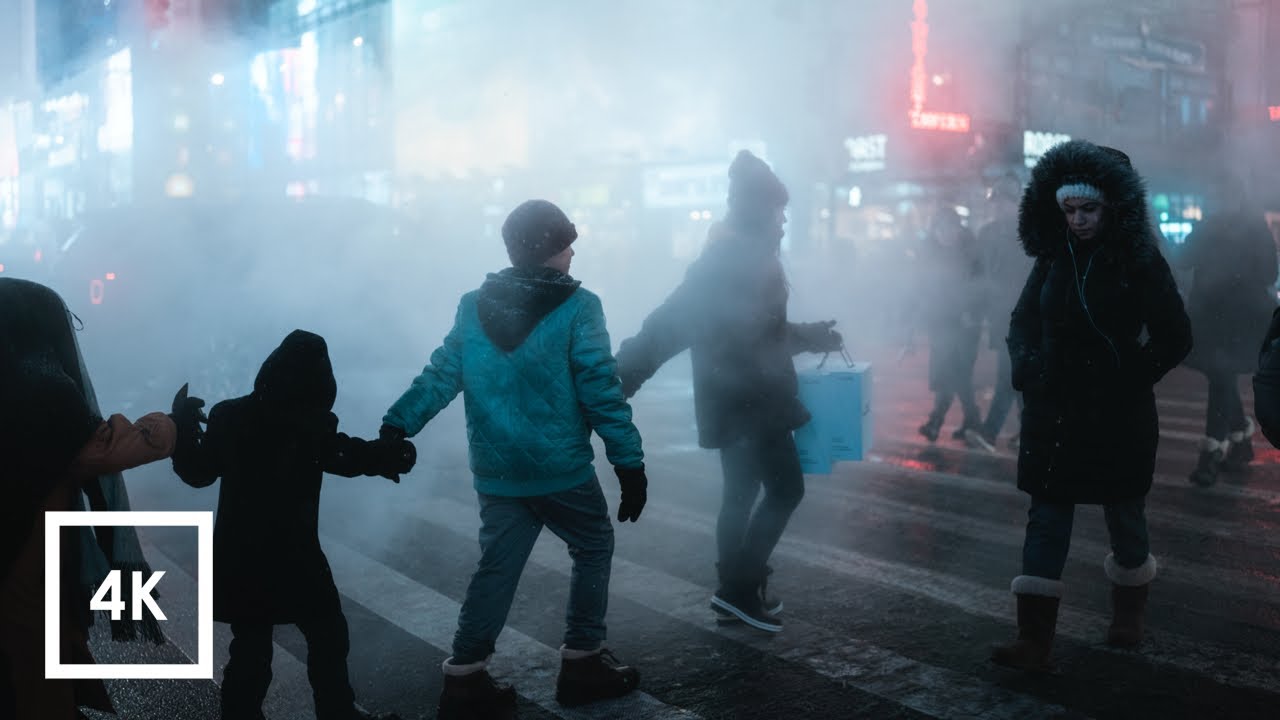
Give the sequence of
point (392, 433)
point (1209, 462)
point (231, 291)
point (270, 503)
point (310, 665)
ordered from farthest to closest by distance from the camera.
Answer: point (231, 291), point (1209, 462), point (392, 433), point (310, 665), point (270, 503)

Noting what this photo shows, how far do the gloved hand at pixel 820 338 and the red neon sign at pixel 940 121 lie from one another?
27709mm

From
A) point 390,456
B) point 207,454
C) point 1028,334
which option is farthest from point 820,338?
point 207,454

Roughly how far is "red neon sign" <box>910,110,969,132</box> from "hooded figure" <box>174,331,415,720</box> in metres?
29.4

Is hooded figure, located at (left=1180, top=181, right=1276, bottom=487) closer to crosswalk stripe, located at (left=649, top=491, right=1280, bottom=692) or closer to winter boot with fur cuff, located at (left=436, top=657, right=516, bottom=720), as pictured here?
crosswalk stripe, located at (left=649, top=491, right=1280, bottom=692)

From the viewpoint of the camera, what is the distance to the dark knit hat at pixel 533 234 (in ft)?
10.1

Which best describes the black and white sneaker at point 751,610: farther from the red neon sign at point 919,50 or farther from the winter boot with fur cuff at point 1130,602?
the red neon sign at point 919,50

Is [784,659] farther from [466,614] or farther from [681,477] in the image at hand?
[681,477]

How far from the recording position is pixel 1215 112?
21422mm

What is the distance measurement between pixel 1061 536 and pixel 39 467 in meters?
2.69

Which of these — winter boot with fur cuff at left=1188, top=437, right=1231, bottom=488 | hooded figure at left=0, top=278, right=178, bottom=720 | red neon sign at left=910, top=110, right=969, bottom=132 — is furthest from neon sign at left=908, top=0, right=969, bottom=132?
hooded figure at left=0, top=278, right=178, bottom=720

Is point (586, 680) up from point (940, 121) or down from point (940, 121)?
down

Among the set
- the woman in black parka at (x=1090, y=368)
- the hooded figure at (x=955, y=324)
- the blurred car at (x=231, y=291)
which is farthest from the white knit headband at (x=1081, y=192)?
the blurred car at (x=231, y=291)

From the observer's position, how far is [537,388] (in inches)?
119

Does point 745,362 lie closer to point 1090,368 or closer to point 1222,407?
point 1090,368
